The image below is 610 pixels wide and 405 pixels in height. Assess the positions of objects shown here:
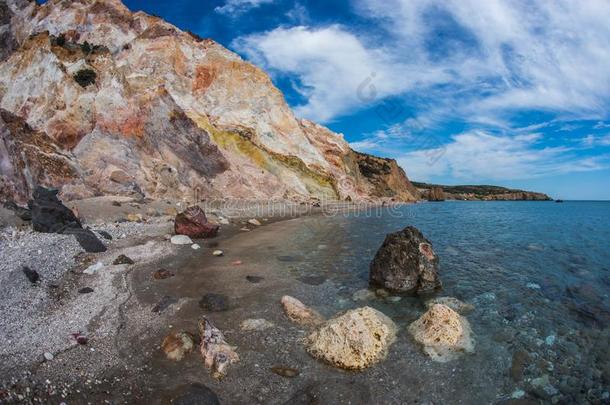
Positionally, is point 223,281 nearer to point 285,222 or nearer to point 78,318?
point 78,318

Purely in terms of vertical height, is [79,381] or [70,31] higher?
[70,31]

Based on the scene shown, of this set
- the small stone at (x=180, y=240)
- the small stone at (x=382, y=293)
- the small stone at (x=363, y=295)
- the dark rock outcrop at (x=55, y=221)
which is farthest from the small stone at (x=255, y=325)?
the small stone at (x=180, y=240)

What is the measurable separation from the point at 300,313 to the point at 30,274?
7742mm

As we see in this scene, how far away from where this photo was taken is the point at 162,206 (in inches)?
1107

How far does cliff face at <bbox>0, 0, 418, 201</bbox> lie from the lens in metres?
31.7

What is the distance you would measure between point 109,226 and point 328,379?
52.7 ft

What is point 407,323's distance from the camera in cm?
1000

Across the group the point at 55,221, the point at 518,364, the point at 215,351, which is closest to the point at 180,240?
the point at 55,221

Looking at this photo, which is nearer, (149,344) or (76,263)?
(149,344)

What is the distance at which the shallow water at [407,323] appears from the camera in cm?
713

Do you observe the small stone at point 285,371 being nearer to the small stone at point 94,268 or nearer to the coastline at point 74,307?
the coastline at point 74,307

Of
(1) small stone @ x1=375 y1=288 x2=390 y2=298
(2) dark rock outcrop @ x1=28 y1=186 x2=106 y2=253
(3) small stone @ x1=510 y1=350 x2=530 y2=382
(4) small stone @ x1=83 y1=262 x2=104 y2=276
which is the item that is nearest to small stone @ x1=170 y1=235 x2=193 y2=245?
(2) dark rock outcrop @ x1=28 y1=186 x2=106 y2=253

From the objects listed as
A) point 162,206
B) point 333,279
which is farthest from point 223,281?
point 162,206

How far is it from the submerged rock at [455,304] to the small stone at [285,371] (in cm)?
511
